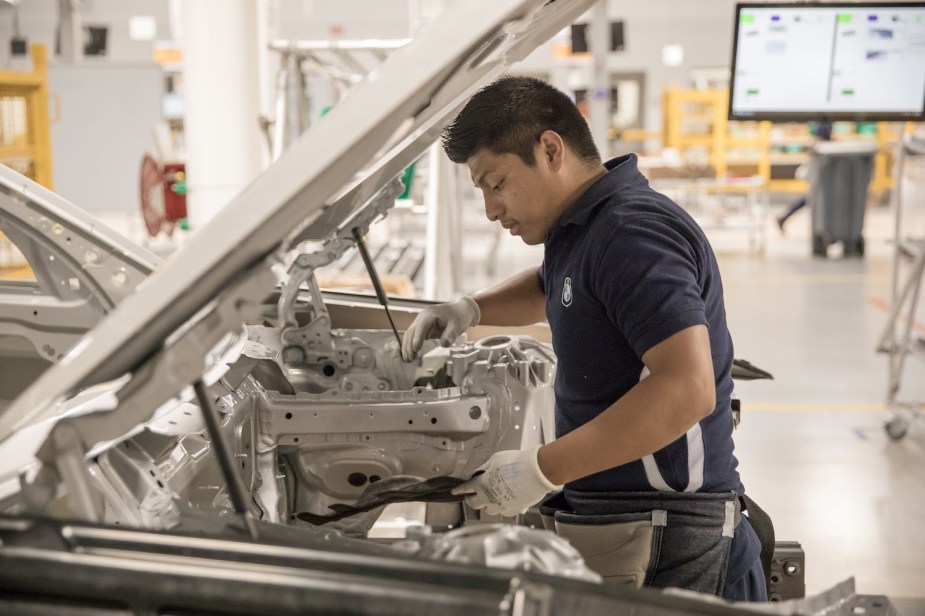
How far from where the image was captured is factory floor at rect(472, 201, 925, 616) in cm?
364

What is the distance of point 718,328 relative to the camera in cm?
184

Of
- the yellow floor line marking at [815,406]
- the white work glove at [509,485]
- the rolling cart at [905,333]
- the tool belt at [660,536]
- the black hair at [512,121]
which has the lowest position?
the yellow floor line marking at [815,406]

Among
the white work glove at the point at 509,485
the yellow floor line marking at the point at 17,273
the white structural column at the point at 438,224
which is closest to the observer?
the white work glove at the point at 509,485

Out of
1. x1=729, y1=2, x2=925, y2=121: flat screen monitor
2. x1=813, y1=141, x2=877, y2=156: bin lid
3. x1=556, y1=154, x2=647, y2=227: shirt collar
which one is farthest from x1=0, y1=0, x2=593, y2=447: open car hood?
x1=813, y1=141, x2=877, y2=156: bin lid

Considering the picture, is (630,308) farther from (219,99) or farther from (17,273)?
(17,273)

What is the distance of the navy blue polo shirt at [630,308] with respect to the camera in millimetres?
1631

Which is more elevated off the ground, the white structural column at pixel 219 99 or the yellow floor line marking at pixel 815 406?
the white structural column at pixel 219 99

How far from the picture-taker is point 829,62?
5211 millimetres

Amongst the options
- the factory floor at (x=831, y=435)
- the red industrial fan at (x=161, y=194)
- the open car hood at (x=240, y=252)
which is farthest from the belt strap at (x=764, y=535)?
the red industrial fan at (x=161, y=194)

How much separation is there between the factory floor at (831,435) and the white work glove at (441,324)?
1.73 m

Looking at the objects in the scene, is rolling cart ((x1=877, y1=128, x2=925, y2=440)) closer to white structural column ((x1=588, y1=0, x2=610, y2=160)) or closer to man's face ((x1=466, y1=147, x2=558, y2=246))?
white structural column ((x1=588, y1=0, x2=610, y2=160))

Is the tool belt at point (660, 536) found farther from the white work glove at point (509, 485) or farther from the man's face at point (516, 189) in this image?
the man's face at point (516, 189)

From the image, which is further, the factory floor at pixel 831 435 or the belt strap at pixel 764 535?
the factory floor at pixel 831 435

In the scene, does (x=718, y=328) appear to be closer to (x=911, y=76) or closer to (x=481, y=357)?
(x=481, y=357)
